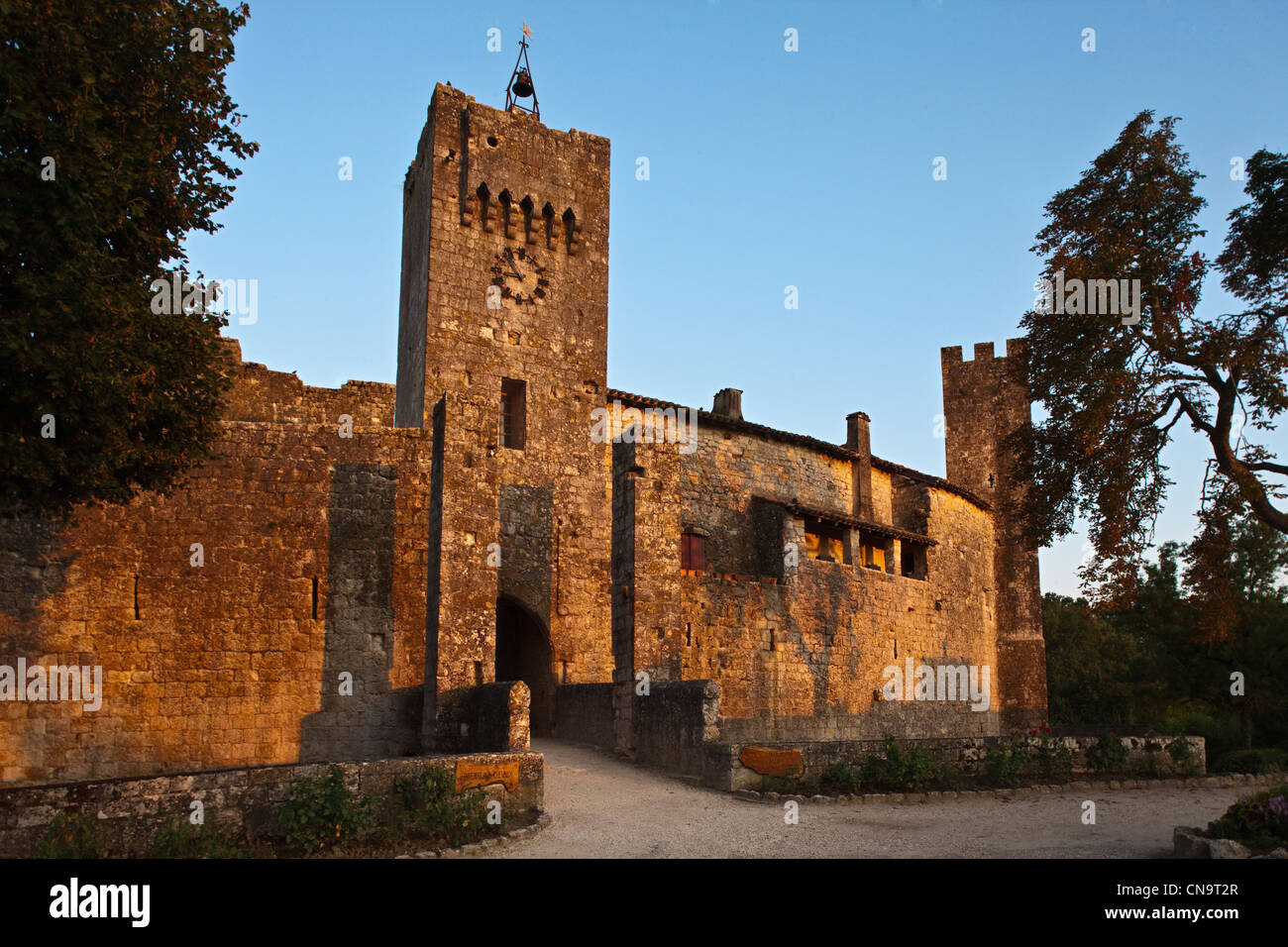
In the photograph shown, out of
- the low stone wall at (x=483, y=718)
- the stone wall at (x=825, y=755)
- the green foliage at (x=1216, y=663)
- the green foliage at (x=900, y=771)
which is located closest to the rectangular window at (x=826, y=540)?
the green foliage at (x=1216, y=663)

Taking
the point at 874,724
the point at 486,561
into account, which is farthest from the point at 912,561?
the point at 486,561

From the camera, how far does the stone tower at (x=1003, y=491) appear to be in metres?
33.7

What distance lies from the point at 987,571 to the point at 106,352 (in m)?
30.8

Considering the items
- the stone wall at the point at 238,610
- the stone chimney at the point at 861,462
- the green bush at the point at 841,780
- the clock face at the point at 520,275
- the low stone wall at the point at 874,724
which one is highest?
the clock face at the point at 520,275

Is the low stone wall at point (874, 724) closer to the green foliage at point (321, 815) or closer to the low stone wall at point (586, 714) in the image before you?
the low stone wall at point (586, 714)

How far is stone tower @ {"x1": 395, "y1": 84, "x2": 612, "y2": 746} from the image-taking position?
20.2 m

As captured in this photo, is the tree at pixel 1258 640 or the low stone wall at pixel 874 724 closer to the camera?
the low stone wall at pixel 874 724

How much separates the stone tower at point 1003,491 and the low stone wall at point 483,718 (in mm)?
24206

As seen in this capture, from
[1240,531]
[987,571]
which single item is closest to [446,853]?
[1240,531]

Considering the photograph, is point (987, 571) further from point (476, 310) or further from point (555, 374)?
point (476, 310)

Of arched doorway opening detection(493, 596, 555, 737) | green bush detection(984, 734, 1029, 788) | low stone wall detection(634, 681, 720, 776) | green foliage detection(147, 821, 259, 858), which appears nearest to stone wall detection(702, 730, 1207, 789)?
green bush detection(984, 734, 1029, 788)

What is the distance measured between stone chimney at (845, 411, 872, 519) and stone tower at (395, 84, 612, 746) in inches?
456

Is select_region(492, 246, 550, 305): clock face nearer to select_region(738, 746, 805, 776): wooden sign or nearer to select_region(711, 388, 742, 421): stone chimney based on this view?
select_region(711, 388, 742, 421): stone chimney

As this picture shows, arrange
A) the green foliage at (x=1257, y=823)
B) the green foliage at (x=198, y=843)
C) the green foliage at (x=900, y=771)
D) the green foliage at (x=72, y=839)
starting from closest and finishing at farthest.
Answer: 1. the green foliage at (x=72, y=839)
2. the green foliage at (x=198, y=843)
3. the green foliage at (x=1257, y=823)
4. the green foliage at (x=900, y=771)
